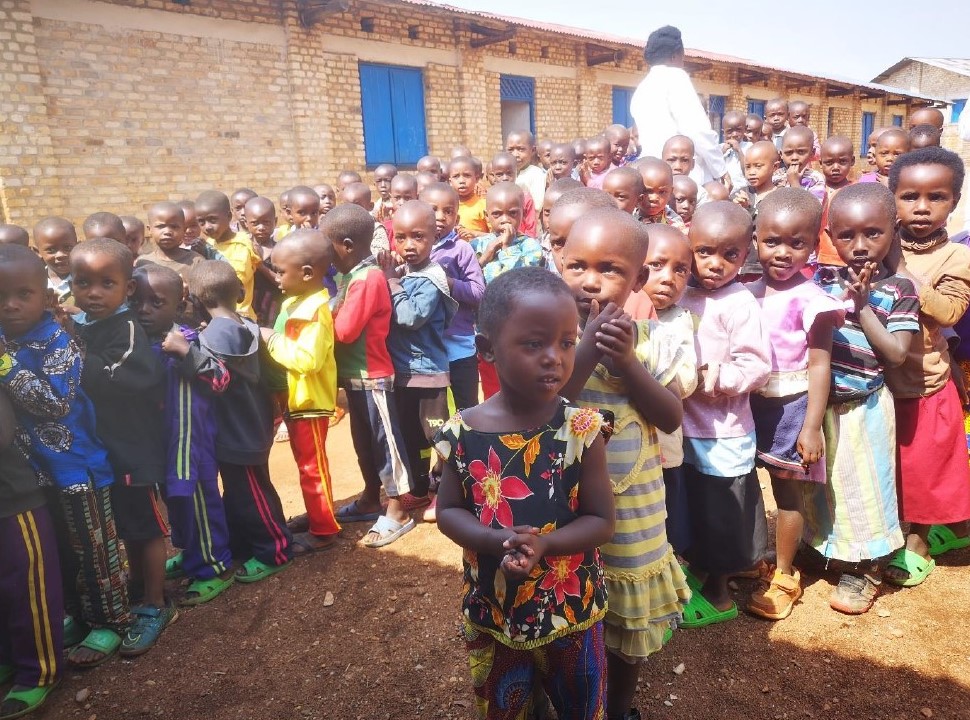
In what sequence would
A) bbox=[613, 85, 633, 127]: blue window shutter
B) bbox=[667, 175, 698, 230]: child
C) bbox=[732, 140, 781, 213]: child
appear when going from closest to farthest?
bbox=[667, 175, 698, 230]: child, bbox=[732, 140, 781, 213]: child, bbox=[613, 85, 633, 127]: blue window shutter

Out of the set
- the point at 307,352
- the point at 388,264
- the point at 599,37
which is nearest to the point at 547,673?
the point at 307,352

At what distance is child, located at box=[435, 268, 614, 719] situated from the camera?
1.50 metres

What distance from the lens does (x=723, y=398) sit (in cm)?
225

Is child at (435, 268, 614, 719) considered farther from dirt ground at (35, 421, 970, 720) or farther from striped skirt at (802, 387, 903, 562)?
striped skirt at (802, 387, 903, 562)

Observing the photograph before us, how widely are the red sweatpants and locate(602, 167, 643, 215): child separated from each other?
1.94 m

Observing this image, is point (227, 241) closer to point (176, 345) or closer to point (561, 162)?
point (176, 345)

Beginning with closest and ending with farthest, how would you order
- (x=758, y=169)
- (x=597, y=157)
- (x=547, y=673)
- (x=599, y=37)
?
(x=547, y=673), (x=758, y=169), (x=597, y=157), (x=599, y=37)

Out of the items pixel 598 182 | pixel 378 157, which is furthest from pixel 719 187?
pixel 378 157

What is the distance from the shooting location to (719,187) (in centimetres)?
494

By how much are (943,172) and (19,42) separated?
7840 millimetres

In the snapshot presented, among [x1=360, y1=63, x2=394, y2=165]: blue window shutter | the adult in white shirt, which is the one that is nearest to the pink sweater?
the adult in white shirt

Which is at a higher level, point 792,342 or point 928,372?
point 792,342

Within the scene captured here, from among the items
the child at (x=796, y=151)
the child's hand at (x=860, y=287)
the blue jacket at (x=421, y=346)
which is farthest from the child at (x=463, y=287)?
the child at (x=796, y=151)

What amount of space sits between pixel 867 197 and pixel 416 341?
204 cm
